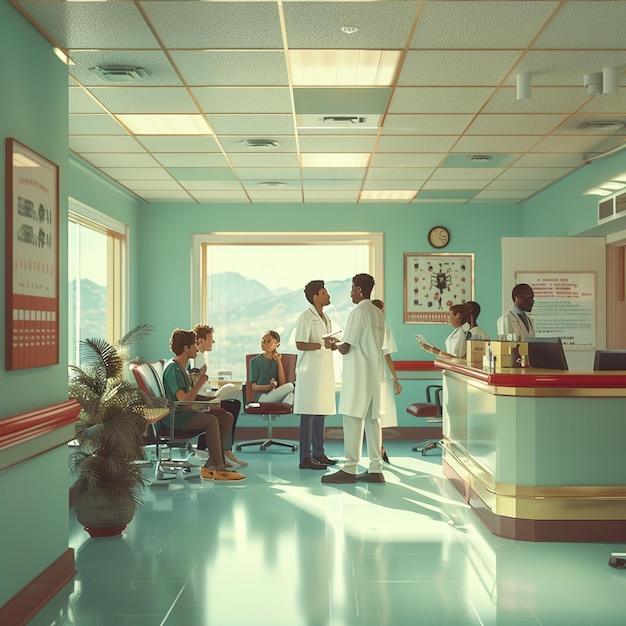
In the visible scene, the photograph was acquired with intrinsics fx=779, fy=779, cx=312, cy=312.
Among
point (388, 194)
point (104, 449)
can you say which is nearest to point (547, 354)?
point (104, 449)

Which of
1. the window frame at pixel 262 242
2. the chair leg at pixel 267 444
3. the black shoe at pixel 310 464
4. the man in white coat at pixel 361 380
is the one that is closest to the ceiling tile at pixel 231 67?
the man in white coat at pixel 361 380

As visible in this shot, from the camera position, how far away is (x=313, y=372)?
23.5 feet

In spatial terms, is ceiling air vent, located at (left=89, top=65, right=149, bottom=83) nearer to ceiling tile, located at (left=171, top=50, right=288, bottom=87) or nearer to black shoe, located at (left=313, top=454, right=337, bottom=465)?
ceiling tile, located at (left=171, top=50, right=288, bottom=87)

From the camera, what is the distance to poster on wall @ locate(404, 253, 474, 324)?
30.8ft

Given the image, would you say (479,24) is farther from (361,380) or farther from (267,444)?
(267,444)

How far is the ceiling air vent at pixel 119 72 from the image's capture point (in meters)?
4.52

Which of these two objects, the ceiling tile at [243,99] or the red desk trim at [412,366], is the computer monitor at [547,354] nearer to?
the ceiling tile at [243,99]

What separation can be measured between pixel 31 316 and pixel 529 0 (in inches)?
108

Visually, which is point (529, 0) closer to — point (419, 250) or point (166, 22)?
point (166, 22)

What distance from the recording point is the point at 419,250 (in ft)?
31.0

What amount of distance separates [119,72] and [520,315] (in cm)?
375

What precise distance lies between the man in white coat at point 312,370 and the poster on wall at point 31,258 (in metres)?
3.29

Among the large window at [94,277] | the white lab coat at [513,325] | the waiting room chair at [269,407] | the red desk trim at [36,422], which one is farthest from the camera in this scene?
the waiting room chair at [269,407]

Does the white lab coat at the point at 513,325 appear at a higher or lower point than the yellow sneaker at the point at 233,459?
higher
